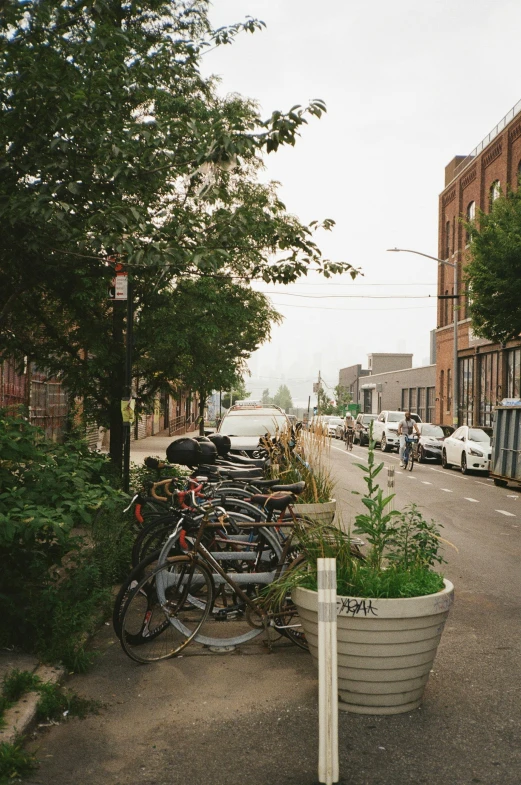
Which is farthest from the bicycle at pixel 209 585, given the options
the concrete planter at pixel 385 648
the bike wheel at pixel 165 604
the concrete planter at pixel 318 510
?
the concrete planter at pixel 318 510

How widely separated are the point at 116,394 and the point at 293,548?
8258 mm

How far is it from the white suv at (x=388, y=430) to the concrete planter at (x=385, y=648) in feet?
111

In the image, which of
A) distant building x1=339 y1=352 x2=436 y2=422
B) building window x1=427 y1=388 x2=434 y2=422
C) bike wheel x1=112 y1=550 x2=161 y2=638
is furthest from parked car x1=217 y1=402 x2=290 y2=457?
building window x1=427 y1=388 x2=434 y2=422

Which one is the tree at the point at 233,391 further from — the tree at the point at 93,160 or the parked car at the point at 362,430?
the parked car at the point at 362,430

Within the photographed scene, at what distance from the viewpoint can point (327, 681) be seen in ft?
12.2

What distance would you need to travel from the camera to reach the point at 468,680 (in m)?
5.54

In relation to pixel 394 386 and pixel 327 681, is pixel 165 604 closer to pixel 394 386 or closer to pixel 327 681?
pixel 327 681

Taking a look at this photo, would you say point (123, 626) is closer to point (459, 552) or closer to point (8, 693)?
point (8, 693)

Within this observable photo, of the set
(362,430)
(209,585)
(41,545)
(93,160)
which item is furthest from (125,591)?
(362,430)

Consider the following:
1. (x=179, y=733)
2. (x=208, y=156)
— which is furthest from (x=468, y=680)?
(x=208, y=156)

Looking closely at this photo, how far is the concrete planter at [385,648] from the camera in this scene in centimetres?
467

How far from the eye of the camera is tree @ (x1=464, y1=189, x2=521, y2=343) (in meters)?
21.5

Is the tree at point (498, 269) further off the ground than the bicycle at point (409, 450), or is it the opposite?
the tree at point (498, 269)

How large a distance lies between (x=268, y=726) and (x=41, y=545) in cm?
226
